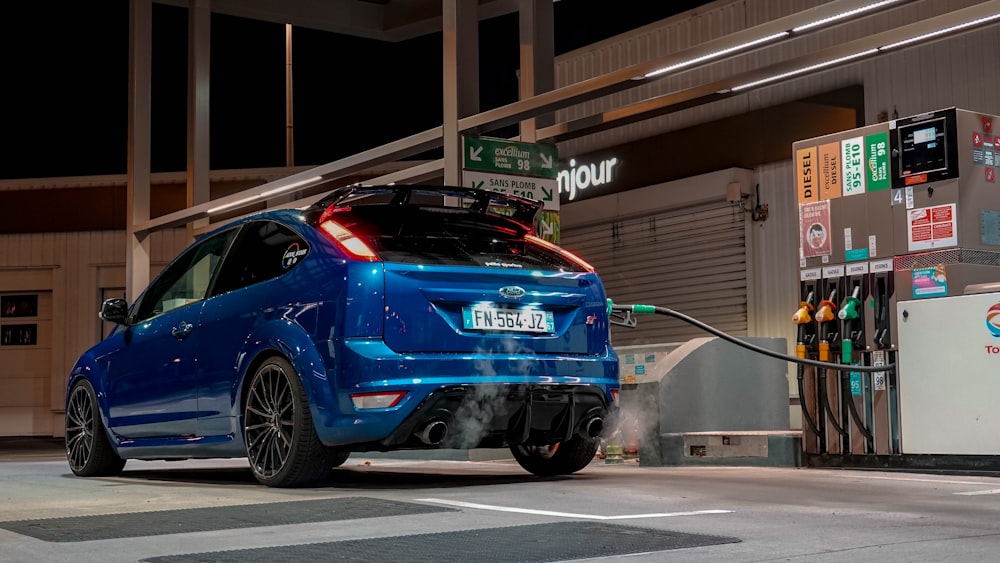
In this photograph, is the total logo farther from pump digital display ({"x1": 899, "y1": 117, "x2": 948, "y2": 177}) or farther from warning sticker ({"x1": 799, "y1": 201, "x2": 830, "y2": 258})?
warning sticker ({"x1": 799, "y1": 201, "x2": 830, "y2": 258})

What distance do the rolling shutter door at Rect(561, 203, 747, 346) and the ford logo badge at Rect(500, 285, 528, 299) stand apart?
33.7 feet

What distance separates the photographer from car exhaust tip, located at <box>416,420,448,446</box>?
20.7ft

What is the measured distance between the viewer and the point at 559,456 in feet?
24.9

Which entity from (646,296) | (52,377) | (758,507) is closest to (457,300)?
(758,507)

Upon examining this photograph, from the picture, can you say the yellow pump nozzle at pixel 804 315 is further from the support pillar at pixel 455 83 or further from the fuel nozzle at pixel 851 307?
the support pillar at pixel 455 83

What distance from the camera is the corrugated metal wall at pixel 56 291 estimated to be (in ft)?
86.4

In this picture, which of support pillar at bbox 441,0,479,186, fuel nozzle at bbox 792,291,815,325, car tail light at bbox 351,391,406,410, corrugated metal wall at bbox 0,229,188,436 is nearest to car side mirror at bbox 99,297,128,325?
car tail light at bbox 351,391,406,410

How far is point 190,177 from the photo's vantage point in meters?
17.5

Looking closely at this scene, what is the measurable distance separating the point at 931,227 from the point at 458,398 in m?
3.64

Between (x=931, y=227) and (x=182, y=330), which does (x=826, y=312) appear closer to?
(x=931, y=227)

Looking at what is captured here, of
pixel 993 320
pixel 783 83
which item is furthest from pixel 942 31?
pixel 783 83

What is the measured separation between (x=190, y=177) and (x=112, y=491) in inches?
439

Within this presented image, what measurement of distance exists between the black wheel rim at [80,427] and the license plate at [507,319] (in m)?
3.16

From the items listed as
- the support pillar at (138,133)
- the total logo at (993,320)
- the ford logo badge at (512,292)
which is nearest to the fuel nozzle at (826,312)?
the total logo at (993,320)
